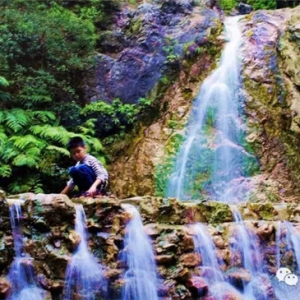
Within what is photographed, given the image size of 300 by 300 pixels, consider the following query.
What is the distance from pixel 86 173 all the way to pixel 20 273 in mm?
1532

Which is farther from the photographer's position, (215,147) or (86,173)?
(215,147)

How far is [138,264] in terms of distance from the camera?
17.3 feet

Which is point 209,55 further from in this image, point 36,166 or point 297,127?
point 36,166

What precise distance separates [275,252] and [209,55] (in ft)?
20.7

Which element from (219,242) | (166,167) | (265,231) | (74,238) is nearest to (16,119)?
(166,167)

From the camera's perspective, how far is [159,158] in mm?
9547

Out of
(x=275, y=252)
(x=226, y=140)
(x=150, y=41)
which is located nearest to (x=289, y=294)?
(x=275, y=252)

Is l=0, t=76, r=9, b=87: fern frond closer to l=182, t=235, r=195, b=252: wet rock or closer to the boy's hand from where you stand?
the boy's hand

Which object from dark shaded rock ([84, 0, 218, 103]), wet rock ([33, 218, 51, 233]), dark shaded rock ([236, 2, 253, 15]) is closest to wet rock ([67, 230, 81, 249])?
wet rock ([33, 218, 51, 233])

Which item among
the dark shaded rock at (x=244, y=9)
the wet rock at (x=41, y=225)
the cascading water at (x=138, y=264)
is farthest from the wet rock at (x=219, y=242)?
the dark shaded rock at (x=244, y=9)

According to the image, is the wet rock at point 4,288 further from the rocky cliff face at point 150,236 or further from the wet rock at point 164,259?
the wet rock at point 164,259

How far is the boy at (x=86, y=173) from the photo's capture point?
573 cm

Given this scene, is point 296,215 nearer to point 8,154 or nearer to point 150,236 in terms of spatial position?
point 150,236

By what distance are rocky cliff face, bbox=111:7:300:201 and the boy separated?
3.46m
